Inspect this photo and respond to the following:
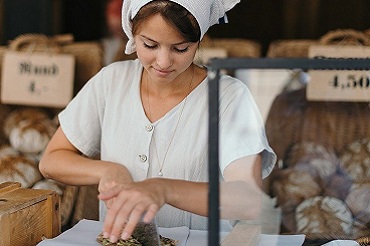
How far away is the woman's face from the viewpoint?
1.80m

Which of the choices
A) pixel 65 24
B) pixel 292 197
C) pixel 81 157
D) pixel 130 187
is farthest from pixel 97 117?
pixel 65 24

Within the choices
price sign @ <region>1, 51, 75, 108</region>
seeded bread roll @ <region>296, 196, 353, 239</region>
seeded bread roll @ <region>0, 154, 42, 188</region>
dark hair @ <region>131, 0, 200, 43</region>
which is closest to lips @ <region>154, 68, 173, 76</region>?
dark hair @ <region>131, 0, 200, 43</region>

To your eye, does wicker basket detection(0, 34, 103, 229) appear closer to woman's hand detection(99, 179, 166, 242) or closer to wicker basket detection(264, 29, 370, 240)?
wicker basket detection(264, 29, 370, 240)

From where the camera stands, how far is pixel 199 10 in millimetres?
1799

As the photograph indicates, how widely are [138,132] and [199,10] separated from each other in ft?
1.49

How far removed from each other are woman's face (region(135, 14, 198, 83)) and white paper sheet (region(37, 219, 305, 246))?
0.39 meters

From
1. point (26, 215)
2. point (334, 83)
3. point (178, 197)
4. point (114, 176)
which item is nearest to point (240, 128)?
point (178, 197)

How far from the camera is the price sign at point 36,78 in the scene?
3844mm

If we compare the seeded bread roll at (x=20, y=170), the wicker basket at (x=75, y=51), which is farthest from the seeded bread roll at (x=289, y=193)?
the wicker basket at (x=75, y=51)

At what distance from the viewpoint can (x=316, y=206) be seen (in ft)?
6.63

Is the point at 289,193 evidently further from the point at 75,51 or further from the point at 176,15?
the point at 75,51

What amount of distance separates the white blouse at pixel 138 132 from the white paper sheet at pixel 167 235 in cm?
5

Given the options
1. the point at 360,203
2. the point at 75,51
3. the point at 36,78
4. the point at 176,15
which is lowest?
the point at 360,203

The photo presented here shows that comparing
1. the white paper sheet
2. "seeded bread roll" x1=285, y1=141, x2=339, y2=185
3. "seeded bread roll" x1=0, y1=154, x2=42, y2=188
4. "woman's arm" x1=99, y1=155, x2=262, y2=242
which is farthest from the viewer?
"seeded bread roll" x1=0, y1=154, x2=42, y2=188
